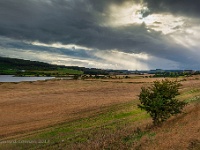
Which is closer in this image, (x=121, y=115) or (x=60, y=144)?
(x=60, y=144)

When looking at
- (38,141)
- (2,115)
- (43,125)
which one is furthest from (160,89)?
(2,115)

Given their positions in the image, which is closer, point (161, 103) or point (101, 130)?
point (161, 103)

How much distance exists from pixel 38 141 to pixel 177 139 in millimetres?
15578

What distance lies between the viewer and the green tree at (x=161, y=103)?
26500mm

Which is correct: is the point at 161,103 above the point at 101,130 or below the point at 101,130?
above

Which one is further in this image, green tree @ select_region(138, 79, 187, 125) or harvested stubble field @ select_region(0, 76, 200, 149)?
green tree @ select_region(138, 79, 187, 125)

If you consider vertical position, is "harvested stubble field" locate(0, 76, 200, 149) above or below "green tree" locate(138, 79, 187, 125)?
below

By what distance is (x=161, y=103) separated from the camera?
86.2 feet

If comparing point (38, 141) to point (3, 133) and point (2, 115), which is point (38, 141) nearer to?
point (3, 133)

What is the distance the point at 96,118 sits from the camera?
39.8 m

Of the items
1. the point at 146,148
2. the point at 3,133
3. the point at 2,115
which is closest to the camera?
the point at 146,148

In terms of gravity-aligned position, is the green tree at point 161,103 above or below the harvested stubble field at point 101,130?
above

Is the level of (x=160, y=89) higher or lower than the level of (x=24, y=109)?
higher

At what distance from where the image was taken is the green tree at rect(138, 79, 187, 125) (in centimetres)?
2650
